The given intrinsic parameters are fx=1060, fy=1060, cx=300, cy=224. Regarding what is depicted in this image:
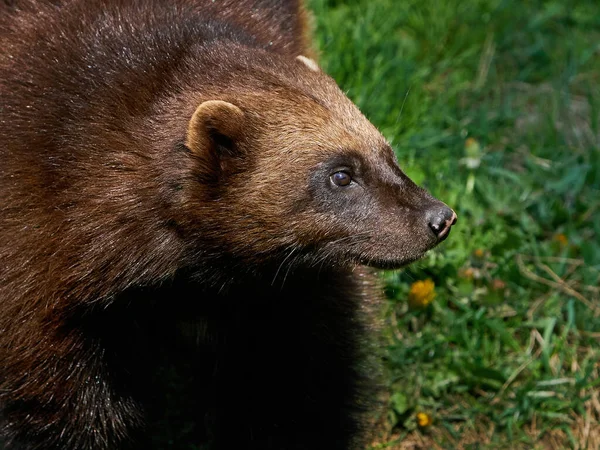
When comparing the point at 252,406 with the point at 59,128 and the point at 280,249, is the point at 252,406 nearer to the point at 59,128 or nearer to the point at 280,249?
the point at 280,249

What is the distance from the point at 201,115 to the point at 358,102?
7.70ft

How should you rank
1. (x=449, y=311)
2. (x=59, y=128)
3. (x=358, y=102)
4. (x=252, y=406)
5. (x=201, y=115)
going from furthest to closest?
(x=358, y=102) < (x=449, y=311) < (x=252, y=406) < (x=59, y=128) < (x=201, y=115)

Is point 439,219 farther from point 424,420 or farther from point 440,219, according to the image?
point 424,420

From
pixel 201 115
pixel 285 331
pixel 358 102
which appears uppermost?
pixel 201 115

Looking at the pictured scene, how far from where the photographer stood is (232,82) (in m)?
3.62

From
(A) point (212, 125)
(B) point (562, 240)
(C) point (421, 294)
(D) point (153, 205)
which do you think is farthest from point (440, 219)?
(B) point (562, 240)

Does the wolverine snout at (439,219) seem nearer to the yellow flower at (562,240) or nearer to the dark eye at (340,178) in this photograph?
the dark eye at (340,178)

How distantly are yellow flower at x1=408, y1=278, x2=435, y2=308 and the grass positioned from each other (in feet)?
0.12

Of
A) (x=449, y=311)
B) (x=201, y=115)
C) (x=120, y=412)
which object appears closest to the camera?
(x=201, y=115)

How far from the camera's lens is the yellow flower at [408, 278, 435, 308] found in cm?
486

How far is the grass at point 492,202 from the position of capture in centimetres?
471

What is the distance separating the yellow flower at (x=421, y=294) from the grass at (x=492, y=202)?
0.04 m

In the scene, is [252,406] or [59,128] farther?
[252,406]

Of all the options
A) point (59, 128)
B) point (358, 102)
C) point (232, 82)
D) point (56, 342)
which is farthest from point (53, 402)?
point (358, 102)
